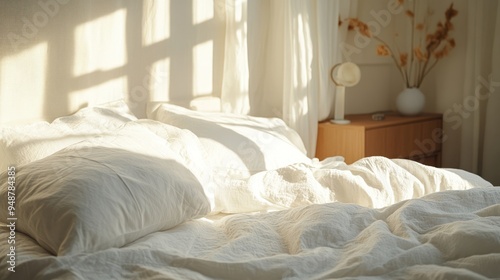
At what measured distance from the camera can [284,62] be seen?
383cm

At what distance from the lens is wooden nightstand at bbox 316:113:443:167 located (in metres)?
3.94

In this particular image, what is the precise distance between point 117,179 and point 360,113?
9.59ft

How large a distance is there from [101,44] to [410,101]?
231 centimetres

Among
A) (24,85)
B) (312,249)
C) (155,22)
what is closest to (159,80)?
(155,22)

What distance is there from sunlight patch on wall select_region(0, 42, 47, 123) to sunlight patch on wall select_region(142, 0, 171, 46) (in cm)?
57

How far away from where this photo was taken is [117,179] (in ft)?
6.59

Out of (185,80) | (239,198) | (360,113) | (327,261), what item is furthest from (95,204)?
(360,113)

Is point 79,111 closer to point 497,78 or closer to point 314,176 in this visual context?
point 314,176

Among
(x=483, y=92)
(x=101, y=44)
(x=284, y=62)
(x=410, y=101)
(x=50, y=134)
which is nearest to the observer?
(x=50, y=134)

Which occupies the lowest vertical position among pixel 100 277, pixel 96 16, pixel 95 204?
pixel 100 277

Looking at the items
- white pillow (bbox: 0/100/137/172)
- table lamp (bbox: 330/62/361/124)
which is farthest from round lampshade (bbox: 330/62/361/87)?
white pillow (bbox: 0/100/137/172)

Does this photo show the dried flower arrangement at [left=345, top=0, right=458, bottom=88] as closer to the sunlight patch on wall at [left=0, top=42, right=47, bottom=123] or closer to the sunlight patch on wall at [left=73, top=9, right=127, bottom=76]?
the sunlight patch on wall at [left=73, top=9, right=127, bottom=76]

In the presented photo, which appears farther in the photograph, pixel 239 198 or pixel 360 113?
pixel 360 113

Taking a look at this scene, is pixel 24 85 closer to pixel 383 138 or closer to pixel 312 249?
pixel 312 249
